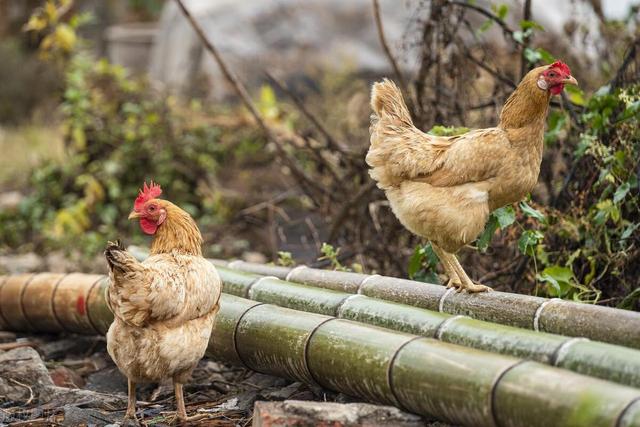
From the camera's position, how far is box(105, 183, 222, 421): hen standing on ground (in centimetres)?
328

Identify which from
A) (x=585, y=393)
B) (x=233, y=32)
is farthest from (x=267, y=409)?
(x=233, y=32)

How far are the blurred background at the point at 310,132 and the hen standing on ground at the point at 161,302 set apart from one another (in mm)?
1239

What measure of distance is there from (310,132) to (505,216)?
9.09ft

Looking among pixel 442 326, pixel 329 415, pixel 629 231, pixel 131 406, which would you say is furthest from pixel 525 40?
pixel 131 406

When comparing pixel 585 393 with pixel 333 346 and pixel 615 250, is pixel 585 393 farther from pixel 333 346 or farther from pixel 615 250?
pixel 615 250

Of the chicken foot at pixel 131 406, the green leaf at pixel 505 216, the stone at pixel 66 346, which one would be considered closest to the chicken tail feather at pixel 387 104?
the green leaf at pixel 505 216

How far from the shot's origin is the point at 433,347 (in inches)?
118

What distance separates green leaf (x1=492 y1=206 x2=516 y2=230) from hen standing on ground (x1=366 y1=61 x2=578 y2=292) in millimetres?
139

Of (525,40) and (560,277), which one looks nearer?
(560,277)

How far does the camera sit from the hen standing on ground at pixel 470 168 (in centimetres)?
361

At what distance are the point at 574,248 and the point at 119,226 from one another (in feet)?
17.5

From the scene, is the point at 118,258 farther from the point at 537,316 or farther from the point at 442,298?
the point at 537,316

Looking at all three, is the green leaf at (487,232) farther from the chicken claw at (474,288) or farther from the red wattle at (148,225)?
the red wattle at (148,225)

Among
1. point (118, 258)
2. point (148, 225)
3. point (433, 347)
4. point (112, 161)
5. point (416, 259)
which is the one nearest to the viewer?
point (433, 347)
